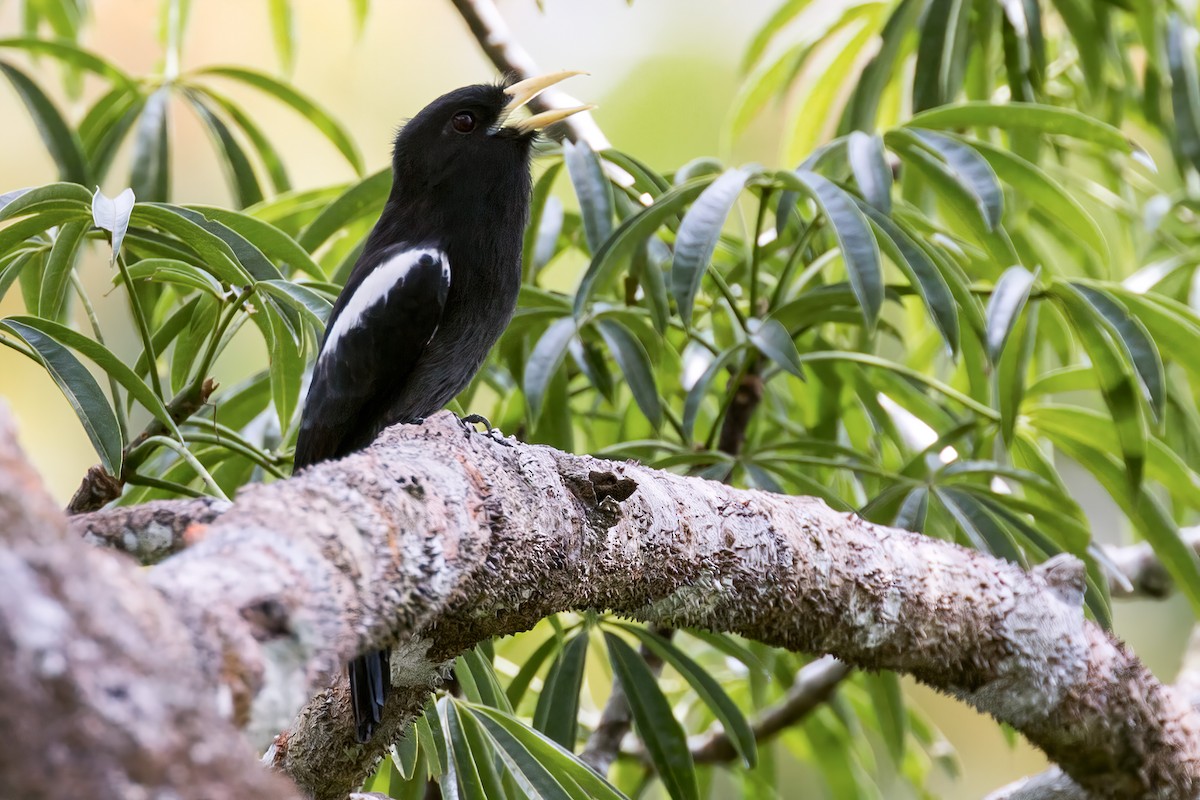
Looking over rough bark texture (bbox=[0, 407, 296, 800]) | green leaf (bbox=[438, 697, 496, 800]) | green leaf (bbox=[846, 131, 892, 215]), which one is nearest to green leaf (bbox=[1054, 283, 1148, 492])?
green leaf (bbox=[846, 131, 892, 215])

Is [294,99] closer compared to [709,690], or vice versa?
[709,690]

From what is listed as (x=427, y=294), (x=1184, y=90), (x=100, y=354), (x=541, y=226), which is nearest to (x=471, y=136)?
(x=541, y=226)

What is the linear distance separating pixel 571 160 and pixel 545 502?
98cm

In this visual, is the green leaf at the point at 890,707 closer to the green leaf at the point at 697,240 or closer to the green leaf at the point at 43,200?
the green leaf at the point at 697,240

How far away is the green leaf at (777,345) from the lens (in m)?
1.83

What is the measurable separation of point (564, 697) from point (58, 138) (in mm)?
1653

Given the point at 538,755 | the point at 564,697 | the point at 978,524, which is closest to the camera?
the point at 538,755

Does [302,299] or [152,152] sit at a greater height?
[152,152]

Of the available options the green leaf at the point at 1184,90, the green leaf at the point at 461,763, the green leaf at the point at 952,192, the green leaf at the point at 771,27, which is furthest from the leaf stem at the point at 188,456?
the green leaf at the point at 1184,90

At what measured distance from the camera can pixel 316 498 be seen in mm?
950

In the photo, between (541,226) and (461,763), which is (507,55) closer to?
(541,226)

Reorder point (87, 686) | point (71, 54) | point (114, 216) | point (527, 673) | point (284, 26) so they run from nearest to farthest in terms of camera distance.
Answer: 1. point (87, 686)
2. point (114, 216)
3. point (527, 673)
4. point (71, 54)
5. point (284, 26)

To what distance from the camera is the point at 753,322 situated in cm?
209

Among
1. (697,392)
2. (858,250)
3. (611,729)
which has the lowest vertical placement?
(611,729)
